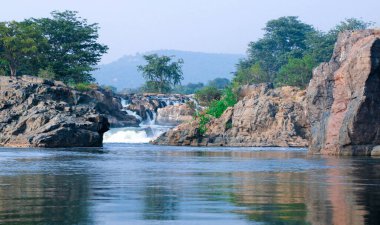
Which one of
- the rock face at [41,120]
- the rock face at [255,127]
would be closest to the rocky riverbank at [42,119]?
the rock face at [41,120]

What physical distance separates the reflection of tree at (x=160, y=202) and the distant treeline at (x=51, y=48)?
8850 centimetres

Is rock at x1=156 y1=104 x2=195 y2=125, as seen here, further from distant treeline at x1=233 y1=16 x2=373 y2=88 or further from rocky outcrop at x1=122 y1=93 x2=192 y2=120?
distant treeline at x1=233 y1=16 x2=373 y2=88

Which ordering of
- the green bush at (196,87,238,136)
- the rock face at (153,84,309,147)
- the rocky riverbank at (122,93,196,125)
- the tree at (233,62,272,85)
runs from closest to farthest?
the rock face at (153,84,309,147) < the green bush at (196,87,238,136) < the rocky riverbank at (122,93,196,125) < the tree at (233,62,272,85)

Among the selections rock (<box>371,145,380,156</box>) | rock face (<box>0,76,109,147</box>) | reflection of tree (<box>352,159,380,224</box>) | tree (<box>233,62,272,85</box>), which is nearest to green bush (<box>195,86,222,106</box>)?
tree (<box>233,62,272,85</box>)

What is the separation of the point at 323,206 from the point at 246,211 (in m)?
2.02

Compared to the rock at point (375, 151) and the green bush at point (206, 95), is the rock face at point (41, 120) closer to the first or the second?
the rock at point (375, 151)

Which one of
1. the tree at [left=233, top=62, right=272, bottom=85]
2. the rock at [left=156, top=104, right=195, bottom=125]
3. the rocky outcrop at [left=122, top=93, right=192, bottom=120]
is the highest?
the tree at [left=233, top=62, right=272, bottom=85]

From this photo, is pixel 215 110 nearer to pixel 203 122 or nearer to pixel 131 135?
pixel 203 122

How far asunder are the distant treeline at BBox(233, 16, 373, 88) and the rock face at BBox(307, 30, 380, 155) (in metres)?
80.5

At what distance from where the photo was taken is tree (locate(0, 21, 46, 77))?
110m

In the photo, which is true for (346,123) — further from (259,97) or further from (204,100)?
(204,100)

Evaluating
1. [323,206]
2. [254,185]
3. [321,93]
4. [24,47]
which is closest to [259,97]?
[321,93]

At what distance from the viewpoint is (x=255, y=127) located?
78.7m

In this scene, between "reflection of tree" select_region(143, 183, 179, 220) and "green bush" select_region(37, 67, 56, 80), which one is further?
"green bush" select_region(37, 67, 56, 80)
